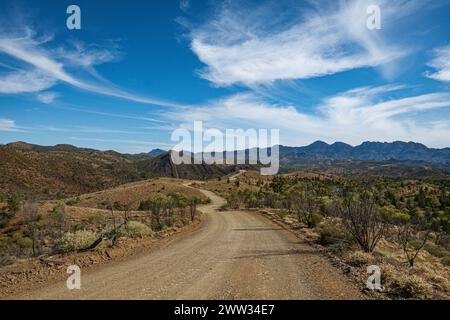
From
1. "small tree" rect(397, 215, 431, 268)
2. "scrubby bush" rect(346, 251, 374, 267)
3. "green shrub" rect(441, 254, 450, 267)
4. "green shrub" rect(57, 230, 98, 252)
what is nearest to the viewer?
"scrubby bush" rect(346, 251, 374, 267)

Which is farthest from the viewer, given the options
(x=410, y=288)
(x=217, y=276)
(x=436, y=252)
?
(x=436, y=252)

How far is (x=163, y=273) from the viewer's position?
34.1 ft

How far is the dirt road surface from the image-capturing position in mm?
8297

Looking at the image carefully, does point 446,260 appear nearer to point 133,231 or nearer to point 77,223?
point 133,231

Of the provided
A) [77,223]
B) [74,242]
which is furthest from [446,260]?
[77,223]

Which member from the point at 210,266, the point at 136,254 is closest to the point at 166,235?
the point at 136,254

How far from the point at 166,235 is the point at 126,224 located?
219 cm

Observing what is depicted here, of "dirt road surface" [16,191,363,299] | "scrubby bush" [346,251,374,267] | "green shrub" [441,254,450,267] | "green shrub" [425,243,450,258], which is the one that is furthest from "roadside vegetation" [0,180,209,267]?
"green shrub" [425,243,450,258]

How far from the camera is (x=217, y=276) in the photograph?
10.0 meters

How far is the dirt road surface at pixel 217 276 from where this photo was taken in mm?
8297

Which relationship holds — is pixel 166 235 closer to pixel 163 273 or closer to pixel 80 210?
pixel 163 273

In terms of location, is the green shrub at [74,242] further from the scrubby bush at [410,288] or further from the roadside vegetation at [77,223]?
the scrubby bush at [410,288]

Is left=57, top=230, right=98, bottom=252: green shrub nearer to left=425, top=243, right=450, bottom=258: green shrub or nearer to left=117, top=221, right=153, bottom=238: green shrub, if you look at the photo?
left=117, top=221, right=153, bottom=238: green shrub

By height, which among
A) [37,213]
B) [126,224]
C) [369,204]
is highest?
[369,204]
